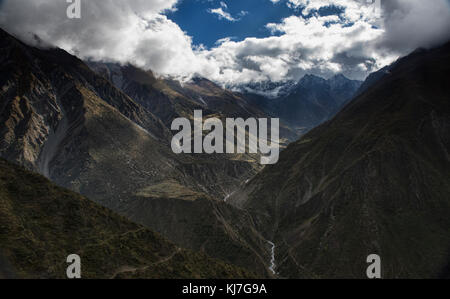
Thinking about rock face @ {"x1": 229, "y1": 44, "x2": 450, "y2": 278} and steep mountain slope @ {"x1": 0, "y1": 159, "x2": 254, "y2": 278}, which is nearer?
steep mountain slope @ {"x1": 0, "y1": 159, "x2": 254, "y2": 278}

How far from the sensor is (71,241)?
84.4 m

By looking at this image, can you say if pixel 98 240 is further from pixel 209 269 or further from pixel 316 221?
pixel 316 221

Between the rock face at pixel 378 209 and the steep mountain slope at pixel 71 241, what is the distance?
56746 mm

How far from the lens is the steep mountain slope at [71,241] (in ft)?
243

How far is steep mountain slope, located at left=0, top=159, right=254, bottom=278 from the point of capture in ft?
243

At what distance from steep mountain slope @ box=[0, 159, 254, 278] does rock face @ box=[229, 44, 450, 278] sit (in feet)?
186

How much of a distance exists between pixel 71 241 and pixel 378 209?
404 feet

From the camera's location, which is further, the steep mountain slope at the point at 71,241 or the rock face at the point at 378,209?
the rock face at the point at 378,209

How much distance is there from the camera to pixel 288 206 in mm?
Answer: 191750

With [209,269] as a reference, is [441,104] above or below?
above

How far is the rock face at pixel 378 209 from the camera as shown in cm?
13688

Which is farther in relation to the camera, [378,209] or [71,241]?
[378,209]
